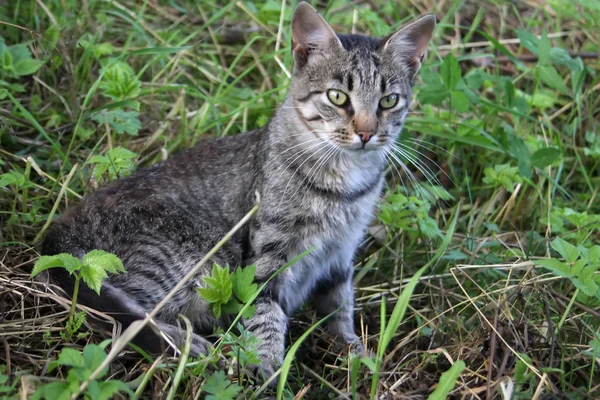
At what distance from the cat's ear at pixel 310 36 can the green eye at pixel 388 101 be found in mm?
323

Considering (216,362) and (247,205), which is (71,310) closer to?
(216,362)

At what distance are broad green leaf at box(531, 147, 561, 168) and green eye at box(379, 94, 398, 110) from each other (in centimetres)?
108

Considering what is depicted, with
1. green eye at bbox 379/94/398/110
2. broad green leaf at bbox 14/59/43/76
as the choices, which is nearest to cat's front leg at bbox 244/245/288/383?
green eye at bbox 379/94/398/110

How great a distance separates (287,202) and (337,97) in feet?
1.75

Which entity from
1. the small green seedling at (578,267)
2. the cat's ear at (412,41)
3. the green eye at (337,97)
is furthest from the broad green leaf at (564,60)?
the green eye at (337,97)

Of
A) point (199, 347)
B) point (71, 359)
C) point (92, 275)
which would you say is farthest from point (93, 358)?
point (199, 347)

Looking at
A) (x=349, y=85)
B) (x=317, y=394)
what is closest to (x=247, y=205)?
(x=349, y=85)

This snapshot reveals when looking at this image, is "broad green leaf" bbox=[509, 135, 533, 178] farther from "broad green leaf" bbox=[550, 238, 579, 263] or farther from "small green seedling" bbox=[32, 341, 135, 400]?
"small green seedling" bbox=[32, 341, 135, 400]

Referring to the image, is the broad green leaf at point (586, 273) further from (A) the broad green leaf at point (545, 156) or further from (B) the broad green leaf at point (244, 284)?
(B) the broad green leaf at point (244, 284)

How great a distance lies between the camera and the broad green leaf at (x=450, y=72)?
4.23 meters

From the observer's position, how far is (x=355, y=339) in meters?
3.67

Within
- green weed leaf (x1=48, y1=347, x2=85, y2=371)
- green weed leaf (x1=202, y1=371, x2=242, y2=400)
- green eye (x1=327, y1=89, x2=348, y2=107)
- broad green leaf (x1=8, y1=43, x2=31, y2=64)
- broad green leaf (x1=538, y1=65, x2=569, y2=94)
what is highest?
broad green leaf (x1=8, y1=43, x2=31, y2=64)

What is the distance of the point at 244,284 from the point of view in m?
3.01

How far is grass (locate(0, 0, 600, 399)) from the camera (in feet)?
10.1
